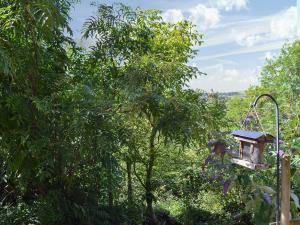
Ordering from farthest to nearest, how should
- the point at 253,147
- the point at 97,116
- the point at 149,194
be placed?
the point at 149,194 < the point at 97,116 < the point at 253,147

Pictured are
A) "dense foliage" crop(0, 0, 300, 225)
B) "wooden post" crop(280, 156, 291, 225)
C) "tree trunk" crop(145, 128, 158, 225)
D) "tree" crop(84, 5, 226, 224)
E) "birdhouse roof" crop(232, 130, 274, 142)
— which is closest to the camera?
"wooden post" crop(280, 156, 291, 225)

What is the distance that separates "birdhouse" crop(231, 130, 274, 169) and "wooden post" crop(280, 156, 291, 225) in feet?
0.39

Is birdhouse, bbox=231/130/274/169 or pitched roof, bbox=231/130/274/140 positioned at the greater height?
pitched roof, bbox=231/130/274/140

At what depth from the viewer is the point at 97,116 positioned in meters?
2.31

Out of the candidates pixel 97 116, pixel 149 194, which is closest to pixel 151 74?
pixel 97 116

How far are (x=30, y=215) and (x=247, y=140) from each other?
1.68 m

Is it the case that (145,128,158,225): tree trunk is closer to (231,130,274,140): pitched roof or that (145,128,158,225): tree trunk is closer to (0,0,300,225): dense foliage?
(0,0,300,225): dense foliage

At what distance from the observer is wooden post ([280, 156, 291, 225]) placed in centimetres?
175

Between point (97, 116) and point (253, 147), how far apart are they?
0.97m

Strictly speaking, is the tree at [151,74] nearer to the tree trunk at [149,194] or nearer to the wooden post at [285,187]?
the tree trunk at [149,194]

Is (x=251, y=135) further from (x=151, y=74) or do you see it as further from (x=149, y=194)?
(x=149, y=194)

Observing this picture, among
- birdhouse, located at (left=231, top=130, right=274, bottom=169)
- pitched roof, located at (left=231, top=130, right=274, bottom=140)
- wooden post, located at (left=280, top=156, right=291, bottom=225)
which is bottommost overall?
wooden post, located at (left=280, top=156, right=291, bottom=225)

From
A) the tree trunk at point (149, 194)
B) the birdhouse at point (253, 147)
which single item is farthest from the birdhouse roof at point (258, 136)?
the tree trunk at point (149, 194)

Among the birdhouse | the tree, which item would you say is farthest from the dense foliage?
the birdhouse
